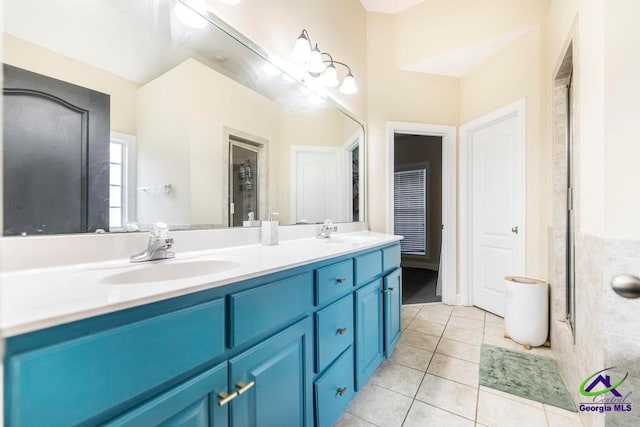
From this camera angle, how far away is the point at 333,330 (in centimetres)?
118

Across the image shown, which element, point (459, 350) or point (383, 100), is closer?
point (459, 350)

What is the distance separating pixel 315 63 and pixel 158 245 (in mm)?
1601

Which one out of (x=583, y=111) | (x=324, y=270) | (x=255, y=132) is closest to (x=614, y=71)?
(x=583, y=111)

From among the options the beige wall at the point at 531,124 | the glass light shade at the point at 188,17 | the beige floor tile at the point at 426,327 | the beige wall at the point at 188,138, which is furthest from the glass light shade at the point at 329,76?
the beige floor tile at the point at 426,327

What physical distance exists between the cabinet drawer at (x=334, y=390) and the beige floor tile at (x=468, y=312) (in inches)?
73.0

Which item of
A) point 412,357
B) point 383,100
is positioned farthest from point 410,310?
point 383,100

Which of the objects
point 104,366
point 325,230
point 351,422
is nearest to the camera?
point 104,366

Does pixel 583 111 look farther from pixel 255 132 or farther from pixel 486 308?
pixel 486 308

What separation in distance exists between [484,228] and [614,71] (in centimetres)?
189

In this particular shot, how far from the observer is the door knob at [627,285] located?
1012mm

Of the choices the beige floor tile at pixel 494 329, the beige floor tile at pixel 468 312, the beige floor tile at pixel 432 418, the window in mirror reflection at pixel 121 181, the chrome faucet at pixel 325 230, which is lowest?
the beige floor tile at pixel 432 418

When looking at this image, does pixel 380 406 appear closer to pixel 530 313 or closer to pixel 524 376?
pixel 524 376

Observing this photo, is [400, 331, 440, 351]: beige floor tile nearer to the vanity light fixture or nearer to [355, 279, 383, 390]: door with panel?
[355, 279, 383, 390]: door with panel

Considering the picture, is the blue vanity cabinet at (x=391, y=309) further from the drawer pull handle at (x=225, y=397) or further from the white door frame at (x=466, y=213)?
the white door frame at (x=466, y=213)
